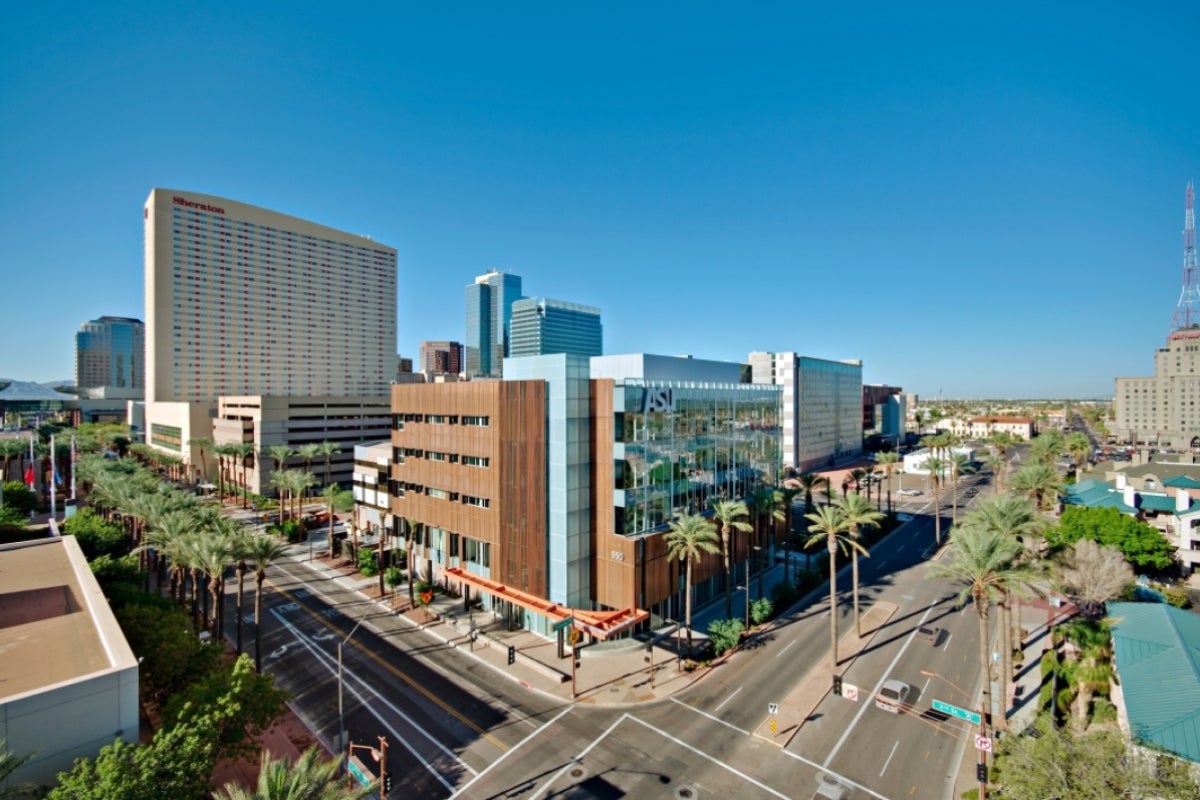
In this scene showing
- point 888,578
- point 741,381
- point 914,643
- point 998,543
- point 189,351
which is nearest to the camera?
point 998,543

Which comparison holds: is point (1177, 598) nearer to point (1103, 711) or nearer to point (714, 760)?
point (1103, 711)

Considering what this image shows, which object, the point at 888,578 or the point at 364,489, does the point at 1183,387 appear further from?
the point at 364,489

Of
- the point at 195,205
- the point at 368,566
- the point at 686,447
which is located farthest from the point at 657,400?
the point at 195,205

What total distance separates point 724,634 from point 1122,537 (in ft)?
154

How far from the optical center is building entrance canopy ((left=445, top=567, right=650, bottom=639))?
38.0 metres

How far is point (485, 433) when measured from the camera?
4731 centimetres

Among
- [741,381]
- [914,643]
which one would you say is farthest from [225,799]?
[741,381]

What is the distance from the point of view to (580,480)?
4241 cm

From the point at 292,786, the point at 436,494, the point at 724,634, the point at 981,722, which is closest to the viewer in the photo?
the point at 292,786

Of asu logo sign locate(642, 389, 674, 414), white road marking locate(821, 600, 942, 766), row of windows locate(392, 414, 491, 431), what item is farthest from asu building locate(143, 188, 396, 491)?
white road marking locate(821, 600, 942, 766)

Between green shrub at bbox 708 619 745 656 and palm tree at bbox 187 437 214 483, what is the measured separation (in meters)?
119

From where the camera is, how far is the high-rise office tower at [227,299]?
16438cm

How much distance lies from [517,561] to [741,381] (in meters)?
34.4

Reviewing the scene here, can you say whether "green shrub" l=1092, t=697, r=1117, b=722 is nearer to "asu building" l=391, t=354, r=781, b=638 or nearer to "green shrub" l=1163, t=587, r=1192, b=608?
"green shrub" l=1163, t=587, r=1192, b=608
